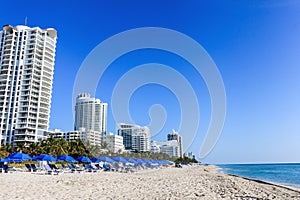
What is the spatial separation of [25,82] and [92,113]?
132 ft

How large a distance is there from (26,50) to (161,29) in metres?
48.2

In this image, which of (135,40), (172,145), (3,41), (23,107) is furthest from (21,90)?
(172,145)

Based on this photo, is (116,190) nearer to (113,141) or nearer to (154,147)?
(113,141)

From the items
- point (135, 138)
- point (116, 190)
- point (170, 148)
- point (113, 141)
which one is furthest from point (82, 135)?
Result: point (116, 190)

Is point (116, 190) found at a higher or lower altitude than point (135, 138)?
lower

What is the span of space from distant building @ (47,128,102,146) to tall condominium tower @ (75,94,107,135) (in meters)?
3.33

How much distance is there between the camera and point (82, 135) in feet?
249

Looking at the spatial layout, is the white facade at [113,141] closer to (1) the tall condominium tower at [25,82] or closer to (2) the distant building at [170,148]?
(2) the distant building at [170,148]

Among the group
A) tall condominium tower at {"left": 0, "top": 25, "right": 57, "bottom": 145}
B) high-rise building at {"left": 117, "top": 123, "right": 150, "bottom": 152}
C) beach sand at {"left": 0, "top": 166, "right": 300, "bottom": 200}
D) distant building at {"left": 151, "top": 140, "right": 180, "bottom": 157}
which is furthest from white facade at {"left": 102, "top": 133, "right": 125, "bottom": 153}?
beach sand at {"left": 0, "top": 166, "right": 300, "bottom": 200}

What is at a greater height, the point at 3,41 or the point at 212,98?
the point at 3,41

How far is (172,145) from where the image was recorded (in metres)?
114

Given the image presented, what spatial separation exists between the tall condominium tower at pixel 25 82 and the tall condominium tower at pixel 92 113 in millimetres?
32138

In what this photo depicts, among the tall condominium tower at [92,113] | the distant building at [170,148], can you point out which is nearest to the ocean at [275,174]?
the tall condominium tower at [92,113]

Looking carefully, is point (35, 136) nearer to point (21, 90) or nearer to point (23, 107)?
point (23, 107)
